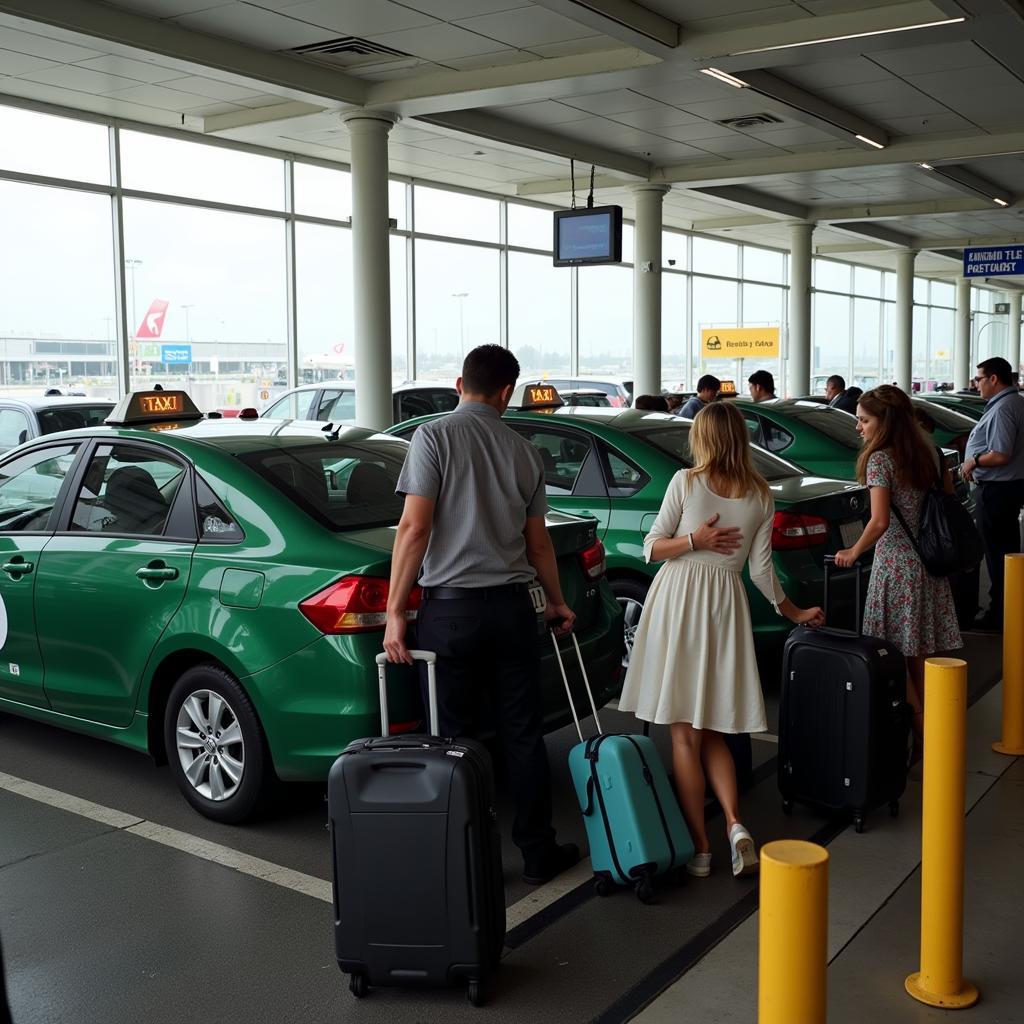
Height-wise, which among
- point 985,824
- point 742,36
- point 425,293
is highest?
point 742,36

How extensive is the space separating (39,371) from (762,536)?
40.6 feet

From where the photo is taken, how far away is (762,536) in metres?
4.39

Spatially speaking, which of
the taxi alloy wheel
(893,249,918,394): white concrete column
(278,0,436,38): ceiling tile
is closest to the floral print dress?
the taxi alloy wheel

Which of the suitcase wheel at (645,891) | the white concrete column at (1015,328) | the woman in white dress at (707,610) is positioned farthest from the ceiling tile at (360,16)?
the white concrete column at (1015,328)

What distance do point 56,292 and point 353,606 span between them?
11956 mm

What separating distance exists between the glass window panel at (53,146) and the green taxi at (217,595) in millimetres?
9799

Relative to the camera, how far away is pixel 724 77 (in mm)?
12570

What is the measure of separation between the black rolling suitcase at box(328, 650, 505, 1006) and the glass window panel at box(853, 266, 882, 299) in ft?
107

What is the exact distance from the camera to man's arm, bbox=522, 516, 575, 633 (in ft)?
13.6

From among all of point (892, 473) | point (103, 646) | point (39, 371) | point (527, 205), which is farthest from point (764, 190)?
point (103, 646)

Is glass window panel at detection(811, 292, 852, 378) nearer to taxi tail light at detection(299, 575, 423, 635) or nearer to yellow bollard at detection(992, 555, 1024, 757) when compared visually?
yellow bollard at detection(992, 555, 1024, 757)

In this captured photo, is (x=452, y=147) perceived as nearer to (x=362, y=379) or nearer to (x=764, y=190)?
(x=362, y=379)

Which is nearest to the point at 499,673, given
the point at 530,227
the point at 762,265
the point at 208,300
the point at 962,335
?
the point at 208,300

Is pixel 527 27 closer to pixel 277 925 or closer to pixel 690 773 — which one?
pixel 690 773
